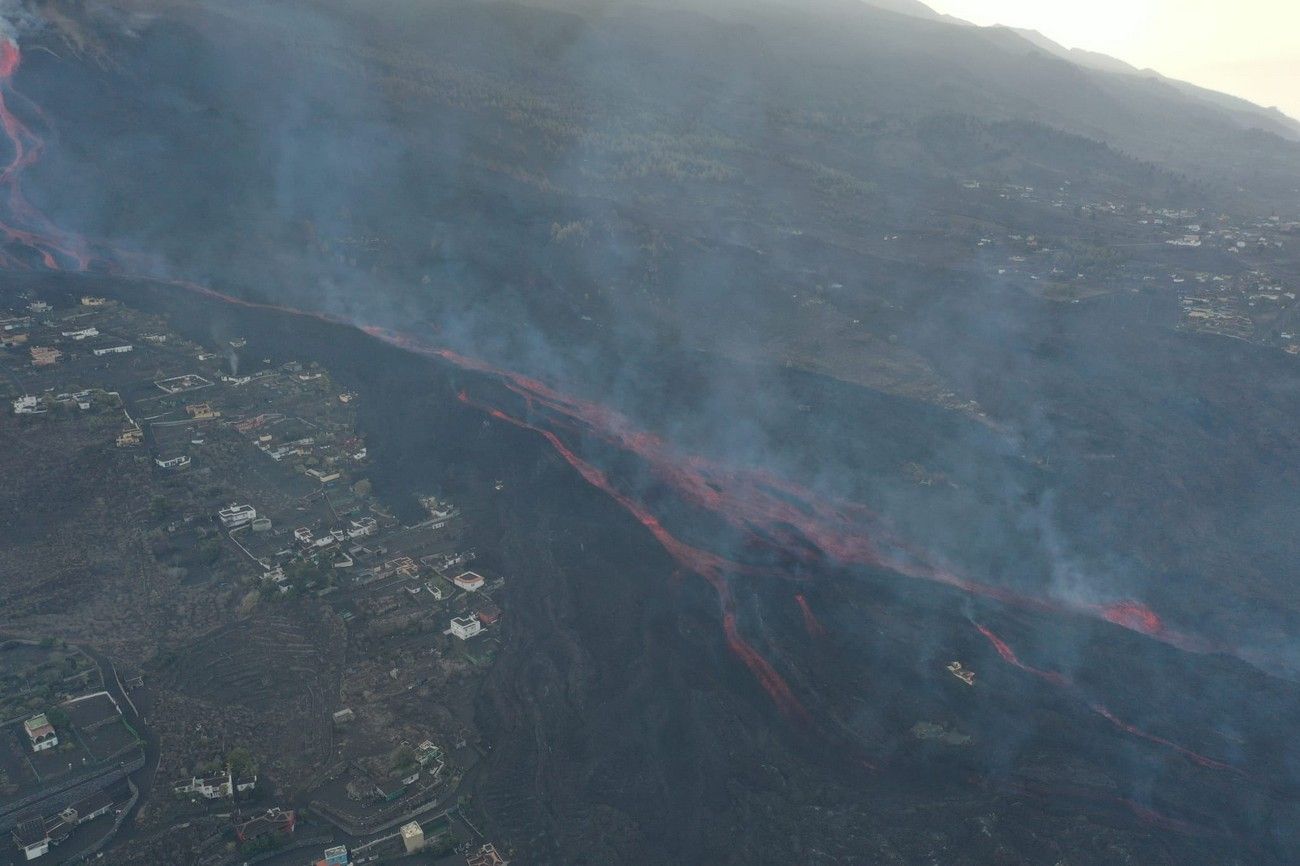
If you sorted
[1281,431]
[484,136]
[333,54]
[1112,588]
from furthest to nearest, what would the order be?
[333,54] → [484,136] → [1281,431] → [1112,588]

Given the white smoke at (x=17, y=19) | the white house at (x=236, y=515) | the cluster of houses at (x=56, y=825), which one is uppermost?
the white smoke at (x=17, y=19)

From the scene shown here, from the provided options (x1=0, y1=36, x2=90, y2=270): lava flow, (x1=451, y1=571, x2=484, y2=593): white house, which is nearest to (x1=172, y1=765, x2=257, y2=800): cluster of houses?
(x1=451, y1=571, x2=484, y2=593): white house

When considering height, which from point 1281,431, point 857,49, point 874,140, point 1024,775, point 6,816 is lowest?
point 6,816

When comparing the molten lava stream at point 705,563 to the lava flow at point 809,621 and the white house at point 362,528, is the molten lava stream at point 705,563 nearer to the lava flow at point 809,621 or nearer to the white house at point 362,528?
the lava flow at point 809,621

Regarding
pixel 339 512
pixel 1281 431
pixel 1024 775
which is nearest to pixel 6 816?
pixel 339 512

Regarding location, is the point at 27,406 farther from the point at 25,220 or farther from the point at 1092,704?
the point at 1092,704

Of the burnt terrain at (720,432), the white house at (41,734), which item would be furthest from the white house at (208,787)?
the white house at (41,734)

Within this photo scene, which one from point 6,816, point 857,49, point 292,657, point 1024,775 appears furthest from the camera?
point 857,49

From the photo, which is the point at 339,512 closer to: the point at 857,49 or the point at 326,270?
the point at 326,270
